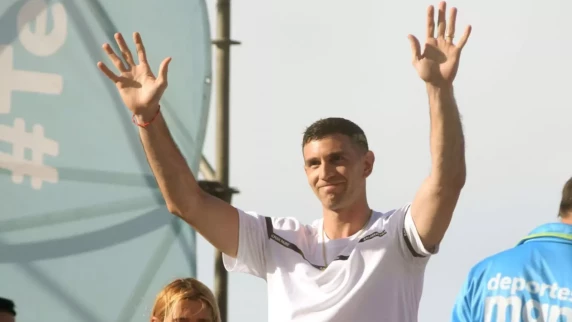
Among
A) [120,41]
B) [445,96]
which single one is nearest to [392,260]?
[445,96]

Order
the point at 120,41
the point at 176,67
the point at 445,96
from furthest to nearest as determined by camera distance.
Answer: the point at 176,67, the point at 120,41, the point at 445,96

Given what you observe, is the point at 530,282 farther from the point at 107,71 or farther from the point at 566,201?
the point at 107,71

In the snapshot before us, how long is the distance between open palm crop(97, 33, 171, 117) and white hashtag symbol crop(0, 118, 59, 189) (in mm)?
1167

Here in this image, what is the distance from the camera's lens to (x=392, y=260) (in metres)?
6.61

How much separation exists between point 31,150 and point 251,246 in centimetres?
163

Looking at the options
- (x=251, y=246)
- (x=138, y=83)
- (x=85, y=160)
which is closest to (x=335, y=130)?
(x=251, y=246)

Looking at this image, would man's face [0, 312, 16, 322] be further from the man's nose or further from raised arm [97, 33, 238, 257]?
the man's nose

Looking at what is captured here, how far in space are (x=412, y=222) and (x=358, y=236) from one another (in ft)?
0.82

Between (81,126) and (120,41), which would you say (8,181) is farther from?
(120,41)

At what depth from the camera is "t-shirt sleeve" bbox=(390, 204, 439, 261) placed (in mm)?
6570

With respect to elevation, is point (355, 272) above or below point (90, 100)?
below

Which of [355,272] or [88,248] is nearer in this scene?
[355,272]

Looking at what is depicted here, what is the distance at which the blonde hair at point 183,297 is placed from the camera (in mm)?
6438

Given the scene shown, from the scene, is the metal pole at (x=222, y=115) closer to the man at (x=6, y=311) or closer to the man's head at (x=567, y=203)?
the man at (x=6, y=311)
